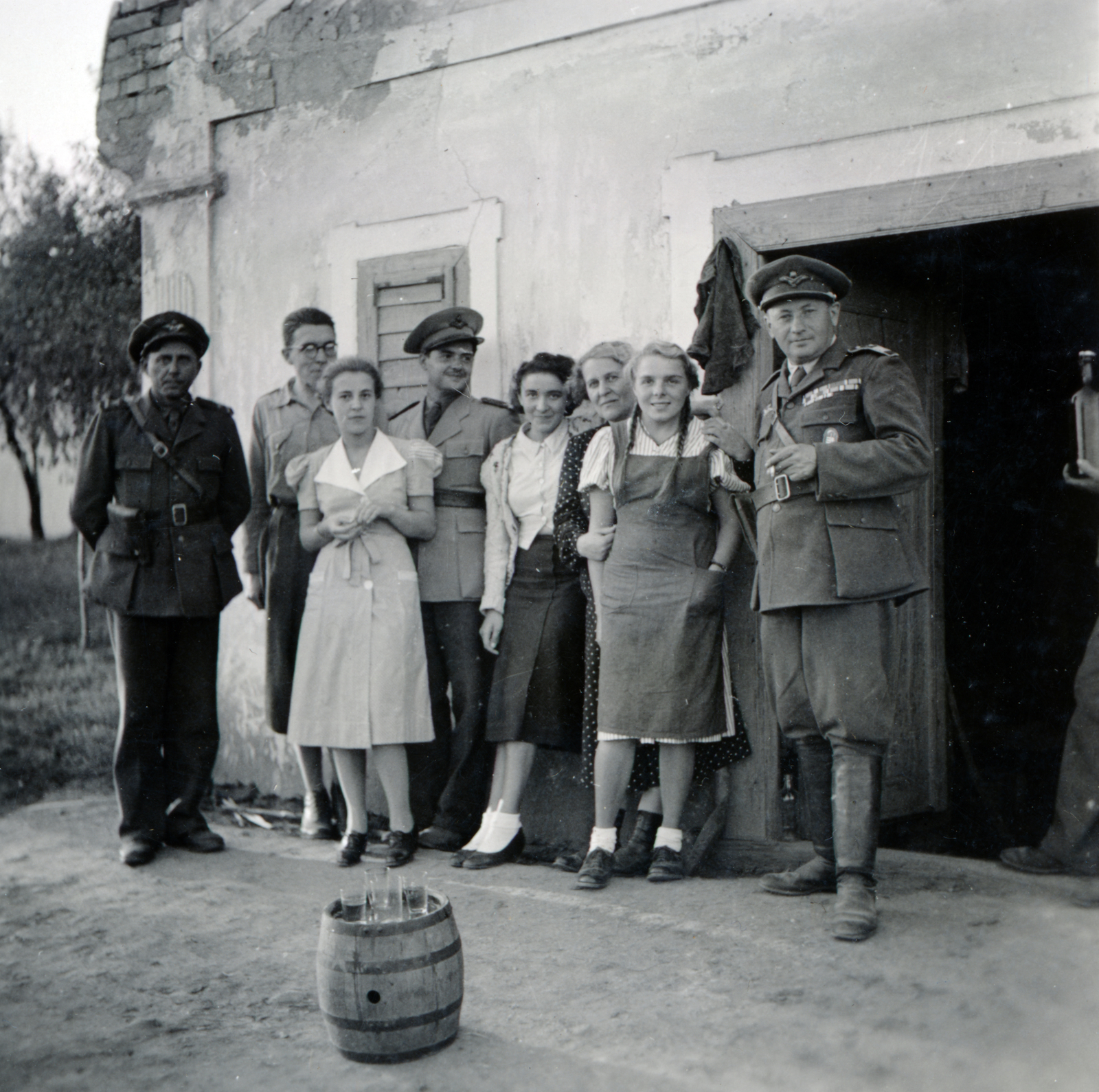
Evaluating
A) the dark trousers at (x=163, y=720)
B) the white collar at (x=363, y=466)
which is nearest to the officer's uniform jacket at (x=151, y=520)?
the dark trousers at (x=163, y=720)

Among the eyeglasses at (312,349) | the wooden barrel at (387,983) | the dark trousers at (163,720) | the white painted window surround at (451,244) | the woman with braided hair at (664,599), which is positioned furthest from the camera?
the eyeglasses at (312,349)

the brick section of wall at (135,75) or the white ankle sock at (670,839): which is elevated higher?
the brick section of wall at (135,75)

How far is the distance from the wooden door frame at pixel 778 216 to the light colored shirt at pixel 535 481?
660 millimetres

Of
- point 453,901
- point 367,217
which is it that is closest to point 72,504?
point 367,217

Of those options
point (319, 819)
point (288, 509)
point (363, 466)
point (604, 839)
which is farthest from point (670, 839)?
point (288, 509)

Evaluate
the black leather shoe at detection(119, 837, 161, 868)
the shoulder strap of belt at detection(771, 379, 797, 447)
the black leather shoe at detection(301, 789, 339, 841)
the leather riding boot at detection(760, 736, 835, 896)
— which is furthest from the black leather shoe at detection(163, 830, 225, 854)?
the shoulder strap of belt at detection(771, 379, 797, 447)

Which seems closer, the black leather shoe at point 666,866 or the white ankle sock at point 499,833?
the black leather shoe at point 666,866

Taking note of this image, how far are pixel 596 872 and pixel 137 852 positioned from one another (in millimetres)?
1911

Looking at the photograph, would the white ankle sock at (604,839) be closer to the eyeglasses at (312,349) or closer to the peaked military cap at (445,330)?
the peaked military cap at (445,330)

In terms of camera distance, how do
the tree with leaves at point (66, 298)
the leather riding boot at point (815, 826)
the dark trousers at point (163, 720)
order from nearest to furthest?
the leather riding boot at point (815, 826), the dark trousers at point (163, 720), the tree with leaves at point (66, 298)

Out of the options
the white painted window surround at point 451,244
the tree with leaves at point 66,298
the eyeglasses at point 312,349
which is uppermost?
the tree with leaves at point 66,298

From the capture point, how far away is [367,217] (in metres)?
5.49

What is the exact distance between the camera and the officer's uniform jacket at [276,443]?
5195 mm

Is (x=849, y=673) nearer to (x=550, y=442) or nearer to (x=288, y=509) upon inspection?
(x=550, y=442)
